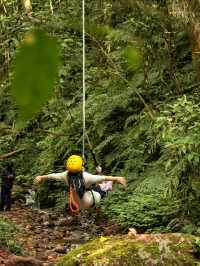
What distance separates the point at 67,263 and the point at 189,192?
1.85 metres

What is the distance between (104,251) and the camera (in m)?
5.35

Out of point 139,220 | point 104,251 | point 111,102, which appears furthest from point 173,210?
point 111,102

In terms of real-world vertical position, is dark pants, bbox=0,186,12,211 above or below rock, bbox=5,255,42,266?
below

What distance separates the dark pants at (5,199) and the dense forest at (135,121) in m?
0.73

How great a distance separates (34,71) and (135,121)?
32.1 feet

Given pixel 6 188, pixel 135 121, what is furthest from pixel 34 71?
pixel 6 188

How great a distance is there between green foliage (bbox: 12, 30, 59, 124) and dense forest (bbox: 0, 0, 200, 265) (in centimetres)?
453

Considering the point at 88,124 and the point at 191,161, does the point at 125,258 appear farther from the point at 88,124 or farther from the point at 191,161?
the point at 88,124

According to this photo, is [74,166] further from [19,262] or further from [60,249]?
[60,249]

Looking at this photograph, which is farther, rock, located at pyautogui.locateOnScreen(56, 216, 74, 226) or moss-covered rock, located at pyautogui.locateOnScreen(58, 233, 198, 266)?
rock, located at pyautogui.locateOnScreen(56, 216, 74, 226)

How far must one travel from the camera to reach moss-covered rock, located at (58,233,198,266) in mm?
5102

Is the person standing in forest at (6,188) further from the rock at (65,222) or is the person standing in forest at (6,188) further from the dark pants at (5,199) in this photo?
the rock at (65,222)

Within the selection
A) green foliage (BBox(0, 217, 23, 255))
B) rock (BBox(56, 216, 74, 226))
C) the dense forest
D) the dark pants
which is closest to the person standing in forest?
the dark pants

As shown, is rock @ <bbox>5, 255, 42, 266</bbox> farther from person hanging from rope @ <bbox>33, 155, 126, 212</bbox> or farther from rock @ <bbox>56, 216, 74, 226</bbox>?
rock @ <bbox>56, 216, 74, 226</bbox>
